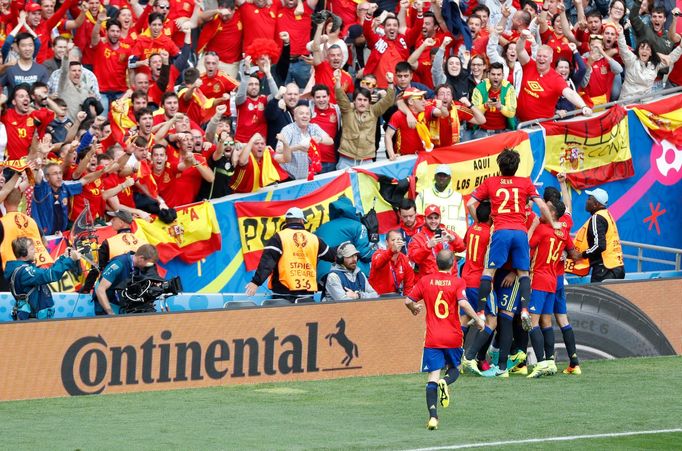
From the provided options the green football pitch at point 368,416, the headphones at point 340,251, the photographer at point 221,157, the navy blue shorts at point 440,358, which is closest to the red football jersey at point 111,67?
→ the photographer at point 221,157

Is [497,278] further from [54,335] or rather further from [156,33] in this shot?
[156,33]

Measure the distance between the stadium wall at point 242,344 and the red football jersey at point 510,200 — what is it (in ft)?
5.18

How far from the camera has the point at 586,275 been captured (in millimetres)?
17953

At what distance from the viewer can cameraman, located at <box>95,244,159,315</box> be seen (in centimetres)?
1385

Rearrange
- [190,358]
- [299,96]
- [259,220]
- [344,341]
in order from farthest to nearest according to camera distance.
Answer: [299,96] → [259,220] → [344,341] → [190,358]

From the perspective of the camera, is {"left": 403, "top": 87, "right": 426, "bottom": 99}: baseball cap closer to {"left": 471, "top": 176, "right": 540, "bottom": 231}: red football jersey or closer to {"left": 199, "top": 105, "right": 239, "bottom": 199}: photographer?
{"left": 199, "top": 105, "right": 239, "bottom": 199}: photographer

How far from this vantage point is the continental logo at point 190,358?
42.9 feet

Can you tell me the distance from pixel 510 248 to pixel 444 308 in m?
2.11

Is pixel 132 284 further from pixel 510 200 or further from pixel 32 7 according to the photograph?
pixel 32 7

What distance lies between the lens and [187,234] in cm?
1662

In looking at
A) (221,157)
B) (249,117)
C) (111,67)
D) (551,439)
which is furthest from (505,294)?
(111,67)

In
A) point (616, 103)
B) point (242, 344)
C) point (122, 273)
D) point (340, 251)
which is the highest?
Result: point (616, 103)

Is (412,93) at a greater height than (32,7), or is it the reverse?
(32,7)

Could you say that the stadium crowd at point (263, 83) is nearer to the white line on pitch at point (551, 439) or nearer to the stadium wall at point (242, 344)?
the stadium wall at point (242, 344)
